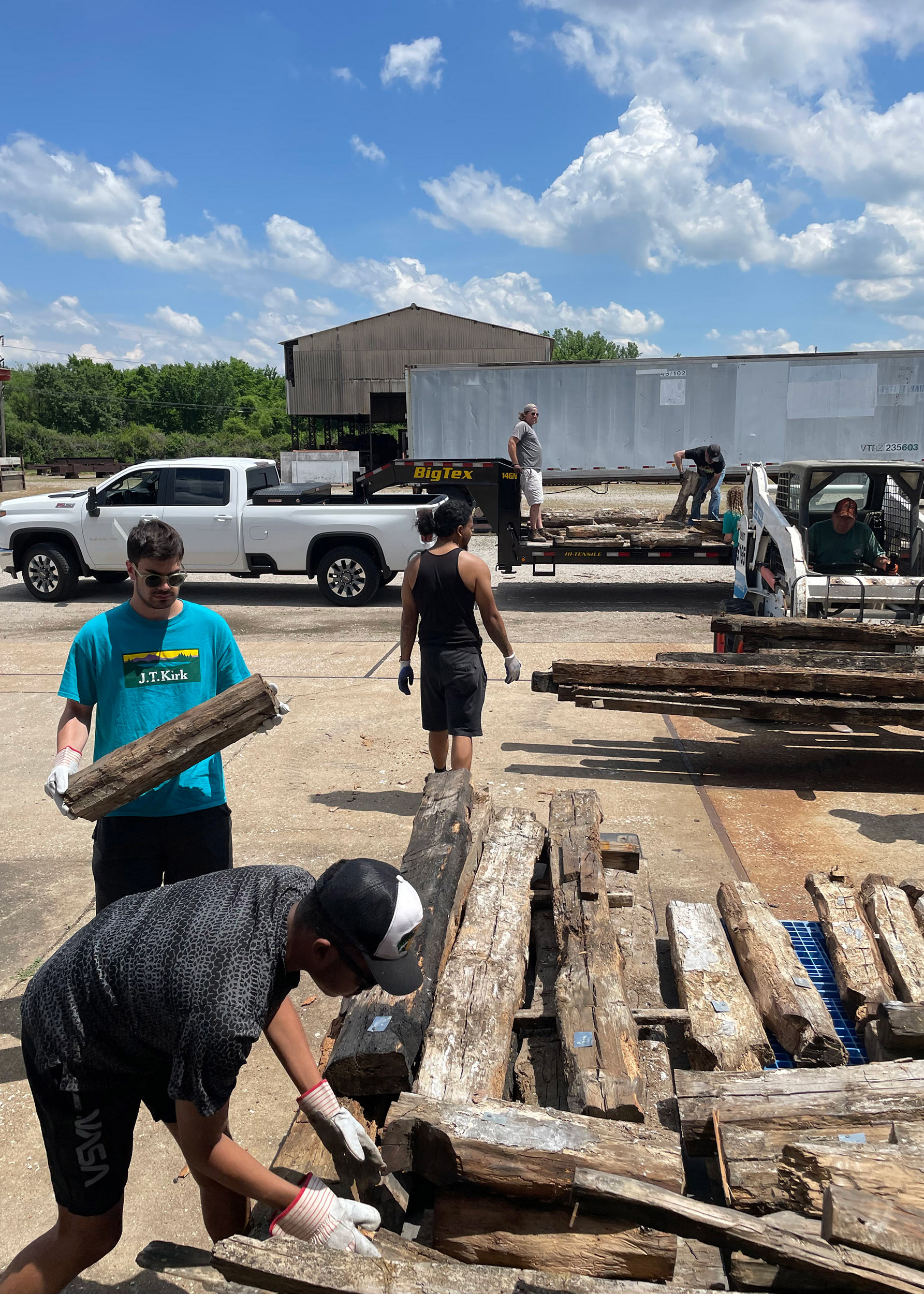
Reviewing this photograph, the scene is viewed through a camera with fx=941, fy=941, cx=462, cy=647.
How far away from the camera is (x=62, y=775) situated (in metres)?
3.37

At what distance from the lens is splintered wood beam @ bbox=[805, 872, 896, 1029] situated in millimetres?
3447

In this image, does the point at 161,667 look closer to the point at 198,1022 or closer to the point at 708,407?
the point at 198,1022

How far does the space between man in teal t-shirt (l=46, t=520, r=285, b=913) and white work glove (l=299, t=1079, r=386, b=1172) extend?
138 centimetres

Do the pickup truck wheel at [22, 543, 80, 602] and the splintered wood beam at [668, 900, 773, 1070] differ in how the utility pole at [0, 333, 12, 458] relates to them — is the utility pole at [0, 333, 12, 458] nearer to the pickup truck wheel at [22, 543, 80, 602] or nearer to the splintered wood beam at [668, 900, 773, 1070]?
the pickup truck wheel at [22, 543, 80, 602]

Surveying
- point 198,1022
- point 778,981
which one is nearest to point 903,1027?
point 778,981

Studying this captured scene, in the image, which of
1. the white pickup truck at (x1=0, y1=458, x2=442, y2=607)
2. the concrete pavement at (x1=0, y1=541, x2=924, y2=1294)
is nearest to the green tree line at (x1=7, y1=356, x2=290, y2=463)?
Result: the white pickup truck at (x1=0, y1=458, x2=442, y2=607)

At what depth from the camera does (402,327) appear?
1671 inches

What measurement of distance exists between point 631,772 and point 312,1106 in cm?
475

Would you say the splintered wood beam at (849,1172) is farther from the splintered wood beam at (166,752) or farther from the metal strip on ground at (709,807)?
the metal strip on ground at (709,807)

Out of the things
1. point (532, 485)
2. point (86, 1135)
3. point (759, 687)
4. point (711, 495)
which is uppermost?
point (532, 485)

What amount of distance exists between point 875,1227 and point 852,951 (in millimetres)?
1858

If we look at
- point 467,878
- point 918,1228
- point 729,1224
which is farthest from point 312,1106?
point 467,878

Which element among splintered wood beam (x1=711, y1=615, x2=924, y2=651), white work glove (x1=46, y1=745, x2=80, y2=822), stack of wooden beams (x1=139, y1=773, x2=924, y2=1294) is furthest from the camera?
splintered wood beam (x1=711, y1=615, x2=924, y2=651)

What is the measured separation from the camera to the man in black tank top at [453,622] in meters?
5.36
